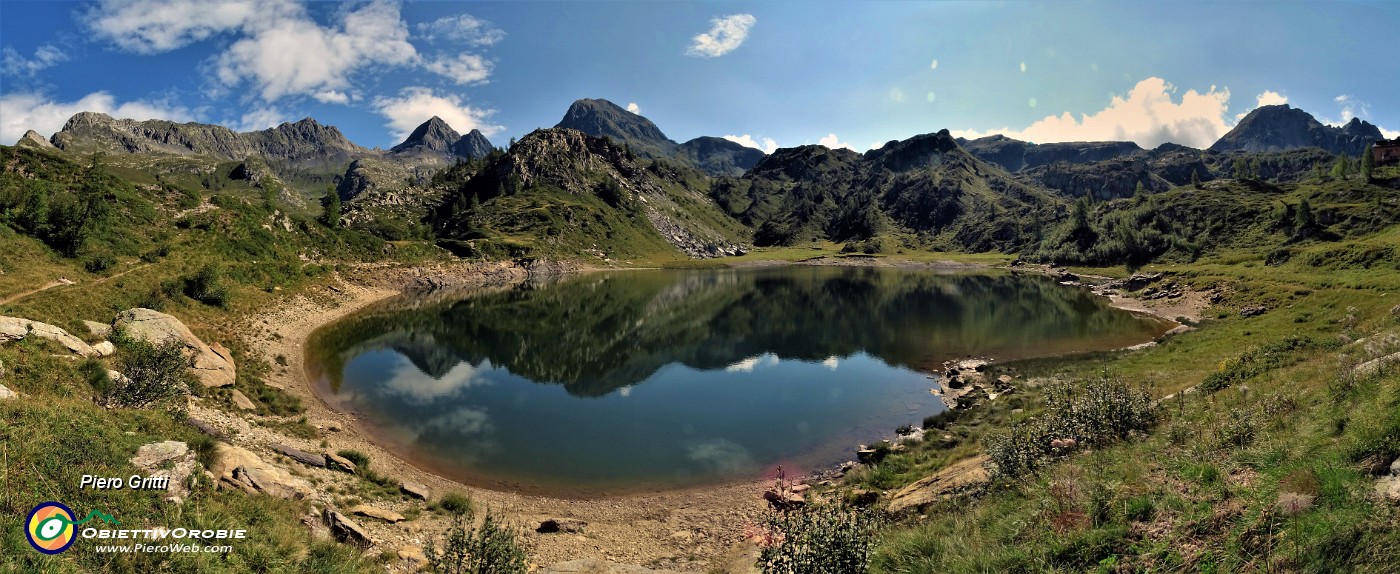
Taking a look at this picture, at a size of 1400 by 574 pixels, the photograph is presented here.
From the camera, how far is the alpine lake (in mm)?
31297

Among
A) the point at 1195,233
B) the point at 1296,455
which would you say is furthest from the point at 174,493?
the point at 1195,233

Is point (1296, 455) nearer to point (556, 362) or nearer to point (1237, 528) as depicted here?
point (1237, 528)

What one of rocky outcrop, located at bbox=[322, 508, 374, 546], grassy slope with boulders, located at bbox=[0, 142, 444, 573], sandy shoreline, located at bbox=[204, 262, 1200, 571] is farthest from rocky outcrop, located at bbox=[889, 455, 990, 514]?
rocky outcrop, located at bbox=[322, 508, 374, 546]

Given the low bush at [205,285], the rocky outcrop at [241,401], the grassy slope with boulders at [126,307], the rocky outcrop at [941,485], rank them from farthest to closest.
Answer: the low bush at [205,285] → the rocky outcrop at [241,401] → the rocky outcrop at [941,485] → the grassy slope with boulders at [126,307]

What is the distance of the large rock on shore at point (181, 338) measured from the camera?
2945 cm

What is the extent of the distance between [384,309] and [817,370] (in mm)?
73266

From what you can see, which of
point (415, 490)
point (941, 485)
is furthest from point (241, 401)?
point (941, 485)

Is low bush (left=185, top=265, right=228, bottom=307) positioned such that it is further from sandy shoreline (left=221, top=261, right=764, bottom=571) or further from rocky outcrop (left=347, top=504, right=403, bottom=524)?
rocky outcrop (left=347, top=504, right=403, bottom=524)

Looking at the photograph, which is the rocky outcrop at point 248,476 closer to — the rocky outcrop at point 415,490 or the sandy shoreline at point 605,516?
the sandy shoreline at point 605,516

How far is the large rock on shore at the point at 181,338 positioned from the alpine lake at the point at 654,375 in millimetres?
8249

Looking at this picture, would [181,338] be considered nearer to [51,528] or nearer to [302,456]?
[302,456]

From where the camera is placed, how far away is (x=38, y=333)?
72.5ft

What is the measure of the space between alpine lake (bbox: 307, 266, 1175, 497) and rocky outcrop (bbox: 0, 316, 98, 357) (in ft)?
45.3

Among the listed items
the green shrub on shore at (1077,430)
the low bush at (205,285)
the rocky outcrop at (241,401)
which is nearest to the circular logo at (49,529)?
the green shrub on shore at (1077,430)
